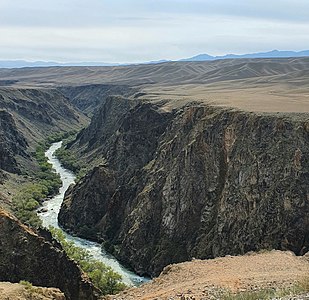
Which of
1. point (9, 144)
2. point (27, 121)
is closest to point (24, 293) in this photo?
point (9, 144)

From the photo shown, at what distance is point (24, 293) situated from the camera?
21.8 metres

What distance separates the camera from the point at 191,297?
21.8 meters

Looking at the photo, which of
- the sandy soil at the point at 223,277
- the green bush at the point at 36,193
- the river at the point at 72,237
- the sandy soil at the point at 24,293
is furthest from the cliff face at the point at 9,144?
the sandy soil at the point at 24,293

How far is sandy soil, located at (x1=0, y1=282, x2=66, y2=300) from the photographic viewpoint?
21283 mm

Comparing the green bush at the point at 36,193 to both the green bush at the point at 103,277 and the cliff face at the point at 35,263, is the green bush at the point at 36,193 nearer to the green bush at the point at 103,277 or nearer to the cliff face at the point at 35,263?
the green bush at the point at 103,277

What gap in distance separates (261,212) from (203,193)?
930cm

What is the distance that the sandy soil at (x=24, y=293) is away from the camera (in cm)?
2128

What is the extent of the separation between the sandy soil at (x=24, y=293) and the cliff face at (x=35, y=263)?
480 centimetres

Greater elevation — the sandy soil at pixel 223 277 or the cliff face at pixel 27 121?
the sandy soil at pixel 223 277

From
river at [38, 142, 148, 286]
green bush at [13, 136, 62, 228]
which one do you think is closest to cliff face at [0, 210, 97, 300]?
river at [38, 142, 148, 286]

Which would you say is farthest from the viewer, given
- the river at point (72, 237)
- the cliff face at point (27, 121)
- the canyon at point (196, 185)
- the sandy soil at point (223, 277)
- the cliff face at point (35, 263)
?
the cliff face at point (27, 121)

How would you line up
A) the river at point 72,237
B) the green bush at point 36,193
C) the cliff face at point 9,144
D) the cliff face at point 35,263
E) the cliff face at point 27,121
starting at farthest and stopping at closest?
A: the cliff face at point 27,121 → the cliff face at point 9,144 → the green bush at point 36,193 → the river at point 72,237 → the cliff face at point 35,263

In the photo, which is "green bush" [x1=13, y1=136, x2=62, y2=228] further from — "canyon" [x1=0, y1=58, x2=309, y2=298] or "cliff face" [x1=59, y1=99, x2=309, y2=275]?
"cliff face" [x1=59, y1=99, x2=309, y2=275]

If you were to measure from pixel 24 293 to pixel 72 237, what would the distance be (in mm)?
41141
